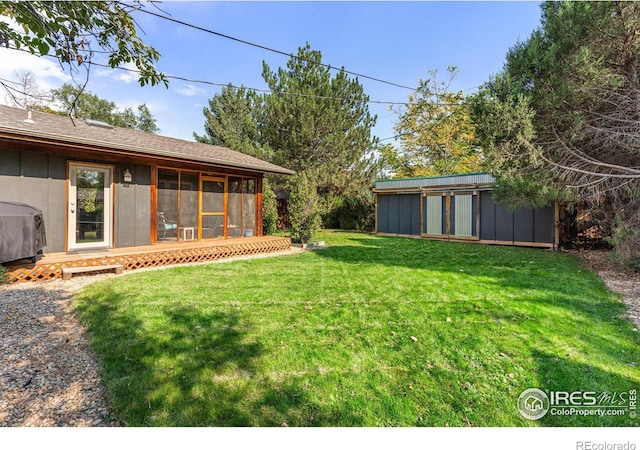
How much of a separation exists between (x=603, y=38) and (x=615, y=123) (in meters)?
1.51

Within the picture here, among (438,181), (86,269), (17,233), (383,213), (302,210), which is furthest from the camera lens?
(383,213)

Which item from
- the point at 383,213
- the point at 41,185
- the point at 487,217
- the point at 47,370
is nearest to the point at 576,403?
the point at 47,370

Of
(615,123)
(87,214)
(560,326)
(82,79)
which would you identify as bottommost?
(560,326)

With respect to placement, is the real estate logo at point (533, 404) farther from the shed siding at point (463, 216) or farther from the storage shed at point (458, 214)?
the shed siding at point (463, 216)

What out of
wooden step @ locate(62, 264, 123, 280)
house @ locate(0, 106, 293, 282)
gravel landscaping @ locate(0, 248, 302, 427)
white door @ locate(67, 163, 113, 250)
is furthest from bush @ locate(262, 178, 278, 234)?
gravel landscaping @ locate(0, 248, 302, 427)

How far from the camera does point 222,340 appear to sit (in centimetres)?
302

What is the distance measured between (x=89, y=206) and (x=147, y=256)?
178 centimetres

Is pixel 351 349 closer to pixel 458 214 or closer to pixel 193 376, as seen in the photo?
pixel 193 376

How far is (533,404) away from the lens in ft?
6.97

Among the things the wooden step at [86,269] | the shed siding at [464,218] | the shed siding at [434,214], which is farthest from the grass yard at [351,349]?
the shed siding at [434,214]

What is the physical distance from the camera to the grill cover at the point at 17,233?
470 cm

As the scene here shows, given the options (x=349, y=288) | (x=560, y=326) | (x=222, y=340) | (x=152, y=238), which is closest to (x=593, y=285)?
(x=560, y=326)

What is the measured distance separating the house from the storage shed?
291 inches
